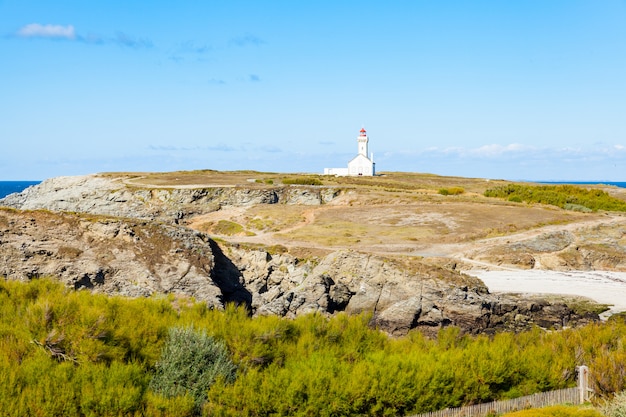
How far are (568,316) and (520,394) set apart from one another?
1460cm

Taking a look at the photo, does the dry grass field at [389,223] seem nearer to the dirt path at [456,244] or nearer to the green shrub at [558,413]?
the dirt path at [456,244]

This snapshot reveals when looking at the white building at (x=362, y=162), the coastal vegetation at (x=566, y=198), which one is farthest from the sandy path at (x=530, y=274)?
the white building at (x=362, y=162)

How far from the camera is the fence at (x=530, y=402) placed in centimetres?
1597

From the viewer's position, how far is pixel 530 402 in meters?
16.8

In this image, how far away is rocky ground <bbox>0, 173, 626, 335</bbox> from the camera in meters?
29.1

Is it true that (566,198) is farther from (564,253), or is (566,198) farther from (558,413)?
(558,413)

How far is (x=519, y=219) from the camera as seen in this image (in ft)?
193

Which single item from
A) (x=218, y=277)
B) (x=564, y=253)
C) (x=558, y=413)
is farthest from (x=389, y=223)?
(x=558, y=413)

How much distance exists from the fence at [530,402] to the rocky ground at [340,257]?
10.2 m

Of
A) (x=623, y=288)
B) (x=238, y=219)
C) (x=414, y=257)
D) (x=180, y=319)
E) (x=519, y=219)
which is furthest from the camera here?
(x=238, y=219)

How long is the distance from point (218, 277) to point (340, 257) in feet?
23.2

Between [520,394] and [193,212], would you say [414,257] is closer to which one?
[520,394]

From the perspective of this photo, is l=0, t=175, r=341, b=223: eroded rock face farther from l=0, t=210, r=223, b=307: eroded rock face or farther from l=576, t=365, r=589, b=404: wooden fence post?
l=576, t=365, r=589, b=404: wooden fence post

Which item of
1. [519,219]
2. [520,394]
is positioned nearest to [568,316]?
[520,394]
